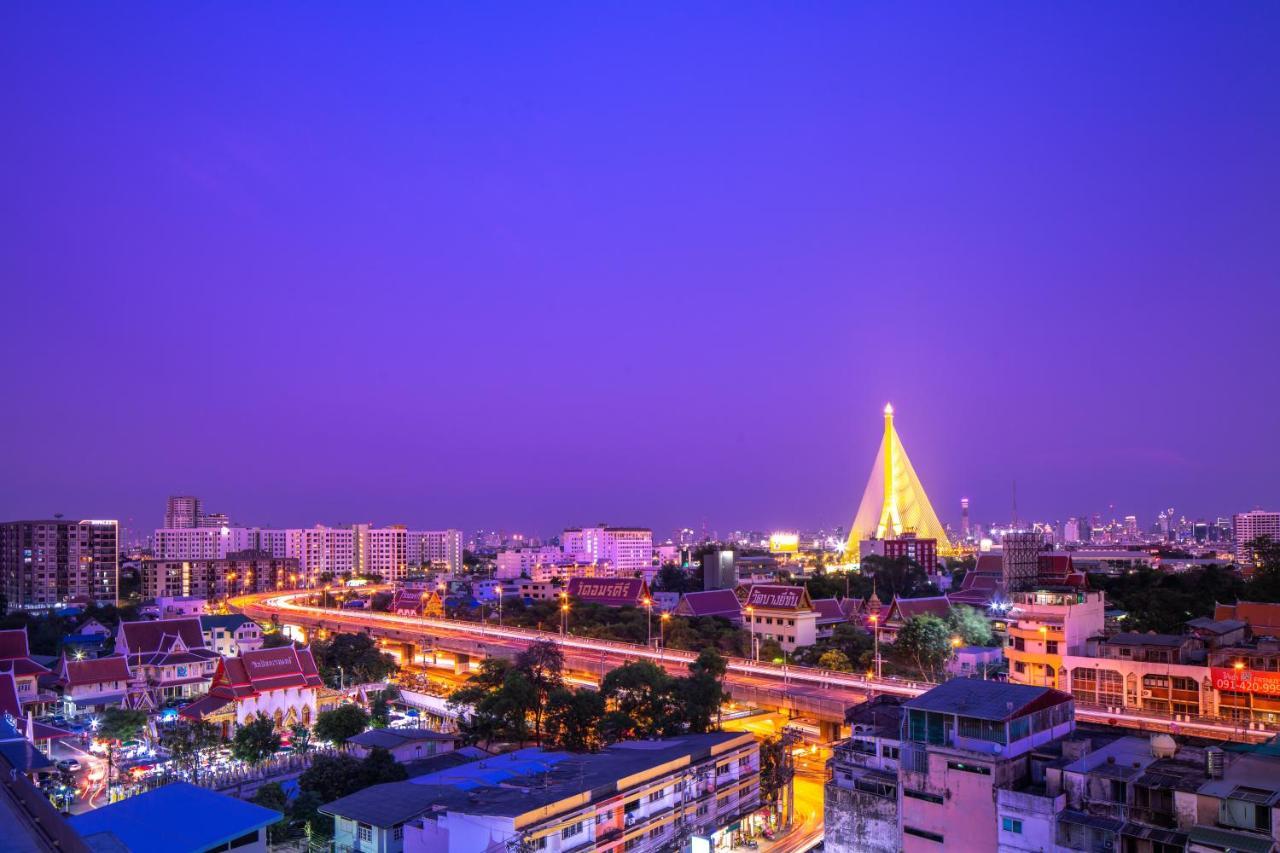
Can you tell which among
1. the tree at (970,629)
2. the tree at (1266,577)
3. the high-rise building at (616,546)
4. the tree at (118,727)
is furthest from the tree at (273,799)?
the high-rise building at (616,546)

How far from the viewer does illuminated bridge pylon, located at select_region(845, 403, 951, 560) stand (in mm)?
66562

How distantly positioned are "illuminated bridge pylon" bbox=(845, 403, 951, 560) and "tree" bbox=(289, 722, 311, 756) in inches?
2050

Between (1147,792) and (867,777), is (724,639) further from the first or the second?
(1147,792)

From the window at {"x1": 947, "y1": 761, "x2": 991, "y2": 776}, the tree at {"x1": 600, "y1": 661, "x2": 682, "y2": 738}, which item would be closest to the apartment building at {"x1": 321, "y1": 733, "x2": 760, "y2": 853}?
the tree at {"x1": 600, "y1": 661, "x2": 682, "y2": 738}

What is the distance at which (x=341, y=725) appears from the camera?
17344 mm

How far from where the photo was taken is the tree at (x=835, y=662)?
73.9 ft

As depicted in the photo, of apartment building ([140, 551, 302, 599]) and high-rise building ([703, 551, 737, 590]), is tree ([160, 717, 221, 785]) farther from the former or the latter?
apartment building ([140, 551, 302, 599])

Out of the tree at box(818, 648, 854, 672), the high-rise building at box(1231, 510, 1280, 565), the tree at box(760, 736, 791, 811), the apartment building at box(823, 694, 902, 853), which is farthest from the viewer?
the high-rise building at box(1231, 510, 1280, 565)

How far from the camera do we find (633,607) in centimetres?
3394

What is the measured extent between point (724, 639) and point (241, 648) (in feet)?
47.7

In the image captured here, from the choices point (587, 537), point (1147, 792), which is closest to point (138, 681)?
point (1147, 792)

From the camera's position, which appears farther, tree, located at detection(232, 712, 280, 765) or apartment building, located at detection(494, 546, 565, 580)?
apartment building, located at detection(494, 546, 565, 580)

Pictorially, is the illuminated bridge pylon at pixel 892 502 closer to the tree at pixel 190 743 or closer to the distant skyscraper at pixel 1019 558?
the distant skyscraper at pixel 1019 558

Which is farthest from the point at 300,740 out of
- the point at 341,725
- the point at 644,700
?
the point at 644,700
